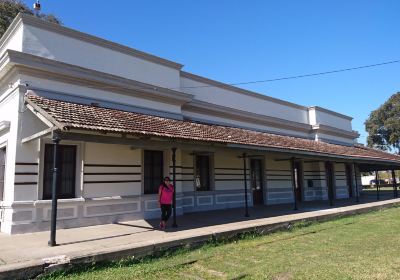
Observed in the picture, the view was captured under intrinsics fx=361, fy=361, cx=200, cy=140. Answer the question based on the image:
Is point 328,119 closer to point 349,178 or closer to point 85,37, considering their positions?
point 349,178

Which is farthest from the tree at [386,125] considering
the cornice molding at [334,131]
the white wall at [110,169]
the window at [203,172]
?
the white wall at [110,169]

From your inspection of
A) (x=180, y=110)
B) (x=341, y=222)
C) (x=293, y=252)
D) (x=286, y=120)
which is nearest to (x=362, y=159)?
(x=286, y=120)

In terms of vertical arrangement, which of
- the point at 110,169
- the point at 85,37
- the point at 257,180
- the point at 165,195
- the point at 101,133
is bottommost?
the point at 165,195

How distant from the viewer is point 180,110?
1429 centimetres

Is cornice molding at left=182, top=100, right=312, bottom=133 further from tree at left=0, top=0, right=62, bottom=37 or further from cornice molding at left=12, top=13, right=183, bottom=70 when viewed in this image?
tree at left=0, top=0, right=62, bottom=37

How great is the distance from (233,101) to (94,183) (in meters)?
8.74

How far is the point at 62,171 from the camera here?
34.4ft

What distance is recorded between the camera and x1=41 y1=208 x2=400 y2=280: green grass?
6184 mm

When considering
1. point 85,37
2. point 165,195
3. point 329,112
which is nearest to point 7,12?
point 85,37

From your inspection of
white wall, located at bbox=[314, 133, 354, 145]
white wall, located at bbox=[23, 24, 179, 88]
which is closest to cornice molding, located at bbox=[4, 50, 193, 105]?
white wall, located at bbox=[23, 24, 179, 88]

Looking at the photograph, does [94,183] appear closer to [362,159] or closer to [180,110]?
[180,110]

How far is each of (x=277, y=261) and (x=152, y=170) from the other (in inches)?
261

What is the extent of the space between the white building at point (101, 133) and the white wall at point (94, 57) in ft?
0.11

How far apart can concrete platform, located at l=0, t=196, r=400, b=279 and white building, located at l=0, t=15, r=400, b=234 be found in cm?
92
